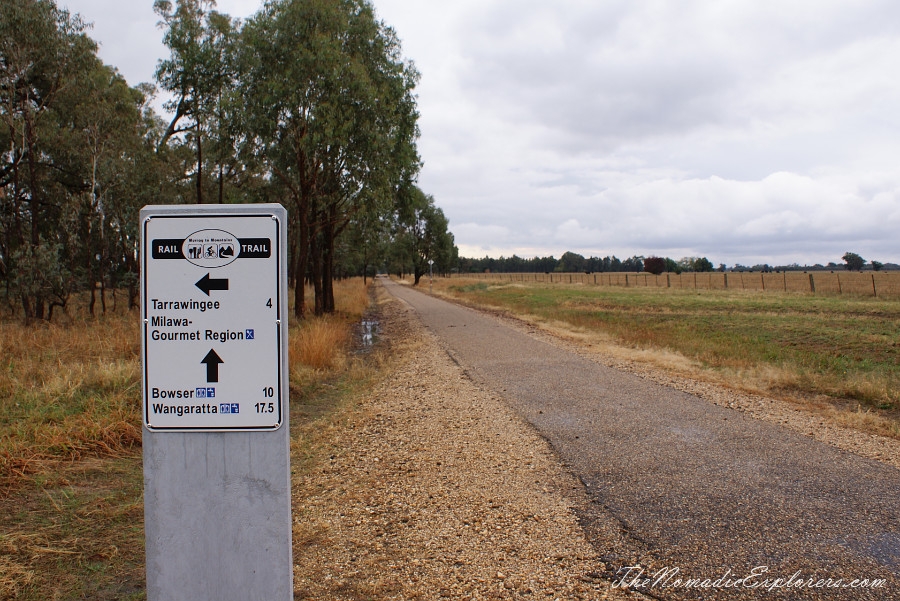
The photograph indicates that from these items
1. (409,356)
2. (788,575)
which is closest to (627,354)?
(409,356)

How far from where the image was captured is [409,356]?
13711mm

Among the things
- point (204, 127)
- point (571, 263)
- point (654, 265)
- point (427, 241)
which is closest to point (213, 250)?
point (204, 127)

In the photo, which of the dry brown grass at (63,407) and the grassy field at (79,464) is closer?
the grassy field at (79,464)

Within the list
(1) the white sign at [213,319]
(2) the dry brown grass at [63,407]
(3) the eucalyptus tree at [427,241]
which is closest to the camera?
(1) the white sign at [213,319]

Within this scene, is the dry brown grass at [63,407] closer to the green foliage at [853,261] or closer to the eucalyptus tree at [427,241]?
the eucalyptus tree at [427,241]

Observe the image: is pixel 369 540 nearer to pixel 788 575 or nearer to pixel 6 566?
pixel 6 566

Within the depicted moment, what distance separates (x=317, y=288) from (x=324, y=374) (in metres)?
15.5

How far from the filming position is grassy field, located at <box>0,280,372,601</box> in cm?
357

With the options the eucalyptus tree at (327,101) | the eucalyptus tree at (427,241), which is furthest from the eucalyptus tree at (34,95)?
the eucalyptus tree at (427,241)

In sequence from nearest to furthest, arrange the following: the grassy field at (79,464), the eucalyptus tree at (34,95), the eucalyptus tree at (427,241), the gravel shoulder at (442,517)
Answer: the gravel shoulder at (442,517) < the grassy field at (79,464) < the eucalyptus tree at (34,95) < the eucalyptus tree at (427,241)

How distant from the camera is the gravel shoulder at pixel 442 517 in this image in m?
3.34

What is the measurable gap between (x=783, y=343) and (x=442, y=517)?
14.9 metres

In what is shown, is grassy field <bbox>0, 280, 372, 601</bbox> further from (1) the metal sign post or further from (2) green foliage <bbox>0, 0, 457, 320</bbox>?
(2) green foliage <bbox>0, 0, 457, 320</bbox>

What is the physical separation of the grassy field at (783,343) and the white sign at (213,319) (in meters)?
6.91
